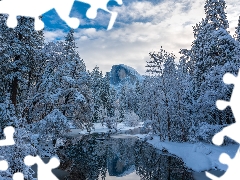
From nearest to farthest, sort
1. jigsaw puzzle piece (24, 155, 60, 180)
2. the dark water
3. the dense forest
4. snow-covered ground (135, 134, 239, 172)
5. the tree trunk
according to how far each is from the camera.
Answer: jigsaw puzzle piece (24, 155, 60, 180) < the dense forest < the tree trunk < snow-covered ground (135, 134, 239, 172) < the dark water

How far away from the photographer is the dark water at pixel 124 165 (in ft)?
65.5

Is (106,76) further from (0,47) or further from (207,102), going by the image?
(0,47)

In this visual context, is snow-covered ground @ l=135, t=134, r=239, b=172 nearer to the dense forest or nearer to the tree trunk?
the dense forest

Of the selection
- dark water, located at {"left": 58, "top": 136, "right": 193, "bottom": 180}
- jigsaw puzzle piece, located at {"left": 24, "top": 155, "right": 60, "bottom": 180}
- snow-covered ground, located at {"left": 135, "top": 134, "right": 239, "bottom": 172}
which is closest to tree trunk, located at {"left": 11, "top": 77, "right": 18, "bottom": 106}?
dark water, located at {"left": 58, "top": 136, "right": 193, "bottom": 180}

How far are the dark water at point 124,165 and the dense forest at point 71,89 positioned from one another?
10.0 feet

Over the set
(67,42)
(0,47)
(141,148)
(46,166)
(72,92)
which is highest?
(67,42)

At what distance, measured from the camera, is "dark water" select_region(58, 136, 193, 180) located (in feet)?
65.5

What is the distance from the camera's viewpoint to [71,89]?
2466 cm

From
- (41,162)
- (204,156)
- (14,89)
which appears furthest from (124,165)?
(41,162)

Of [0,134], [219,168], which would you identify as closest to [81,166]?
[0,134]

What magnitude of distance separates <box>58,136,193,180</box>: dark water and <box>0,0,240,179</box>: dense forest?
3.05m

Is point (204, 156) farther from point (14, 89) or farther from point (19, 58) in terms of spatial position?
point (19, 58)

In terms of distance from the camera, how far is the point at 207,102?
23.7 metres

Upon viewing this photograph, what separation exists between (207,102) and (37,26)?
1967cm
